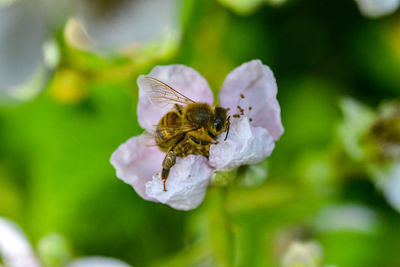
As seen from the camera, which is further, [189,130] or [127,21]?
[127,21]

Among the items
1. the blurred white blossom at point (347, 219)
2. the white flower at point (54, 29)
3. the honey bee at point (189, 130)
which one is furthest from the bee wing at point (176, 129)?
the blurred white blossom at point (347, 219)

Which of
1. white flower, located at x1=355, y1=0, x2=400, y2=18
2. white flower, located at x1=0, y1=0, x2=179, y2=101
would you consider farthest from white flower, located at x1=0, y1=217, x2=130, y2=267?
white flower, located at x1=355, y1=0, x2=400, y2=18

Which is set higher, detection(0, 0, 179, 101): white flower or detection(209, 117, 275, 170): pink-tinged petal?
detection(0, 0, 179, 101): white flower

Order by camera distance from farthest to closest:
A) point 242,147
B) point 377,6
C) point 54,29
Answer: point 54,29, point 377,6, point 242,147

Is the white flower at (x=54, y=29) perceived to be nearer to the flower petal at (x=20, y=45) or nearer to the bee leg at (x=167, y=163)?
the flower petal at (x=20, y=45)

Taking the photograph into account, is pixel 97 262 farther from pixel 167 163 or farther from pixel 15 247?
pixel 167 163

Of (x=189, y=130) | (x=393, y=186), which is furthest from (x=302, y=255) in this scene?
(x=189, y=130)

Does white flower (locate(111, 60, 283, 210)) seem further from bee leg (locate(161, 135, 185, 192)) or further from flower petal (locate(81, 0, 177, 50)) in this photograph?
flower petal (locate(81, 0, 177, 50))
